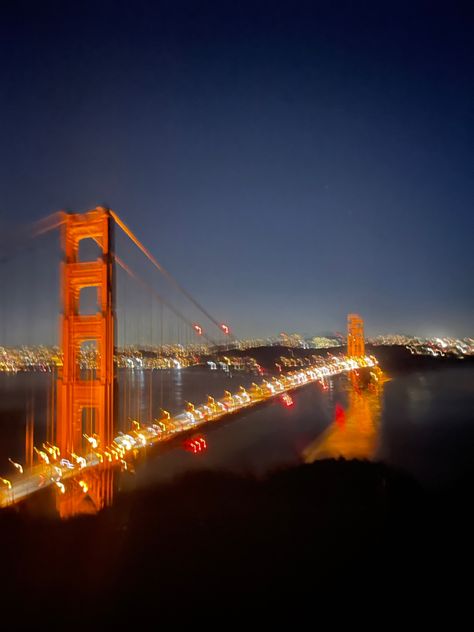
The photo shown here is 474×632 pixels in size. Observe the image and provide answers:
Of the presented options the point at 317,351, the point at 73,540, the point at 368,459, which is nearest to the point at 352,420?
the point at 368,459

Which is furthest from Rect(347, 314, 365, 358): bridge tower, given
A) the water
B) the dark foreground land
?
the dark foreground land

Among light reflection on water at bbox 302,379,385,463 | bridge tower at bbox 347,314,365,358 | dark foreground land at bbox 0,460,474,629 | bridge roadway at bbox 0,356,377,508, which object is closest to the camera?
dark foreground land at bbox 0,460,474,629

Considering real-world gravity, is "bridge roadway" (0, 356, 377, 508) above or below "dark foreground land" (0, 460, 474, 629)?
above

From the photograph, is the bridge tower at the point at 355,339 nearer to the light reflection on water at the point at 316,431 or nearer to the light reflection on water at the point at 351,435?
the light reflection on water at the point at 316,431

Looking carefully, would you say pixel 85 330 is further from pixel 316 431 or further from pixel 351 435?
pixel 316 431

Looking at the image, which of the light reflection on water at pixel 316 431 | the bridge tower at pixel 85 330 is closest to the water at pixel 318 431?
the light reflection on water at pixel 316 431

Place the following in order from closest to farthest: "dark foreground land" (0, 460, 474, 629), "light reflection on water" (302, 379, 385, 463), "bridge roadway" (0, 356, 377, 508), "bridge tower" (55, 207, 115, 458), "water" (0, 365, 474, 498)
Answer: "dark foreground land" (0, 460, 474, 629)
"bridge roadway" (0, 356, 377, 508)
"bridge tower" (55, 207, 115, 458)
"water" (0, 365, 474, 498)
"light reflection on water" (302, 379, 385, 463)

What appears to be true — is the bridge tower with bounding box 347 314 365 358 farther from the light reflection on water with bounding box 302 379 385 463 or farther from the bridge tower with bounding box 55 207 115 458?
the bridge tower with bounding box 55 207 115 458

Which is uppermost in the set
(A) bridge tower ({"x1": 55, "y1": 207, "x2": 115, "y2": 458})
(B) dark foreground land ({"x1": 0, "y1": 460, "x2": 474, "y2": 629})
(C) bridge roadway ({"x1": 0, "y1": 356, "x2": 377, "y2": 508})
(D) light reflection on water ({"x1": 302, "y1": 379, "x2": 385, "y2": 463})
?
(A) bridge tower ({"x1": 55, "y1": 207, "x2": 115, "y2": 458})
